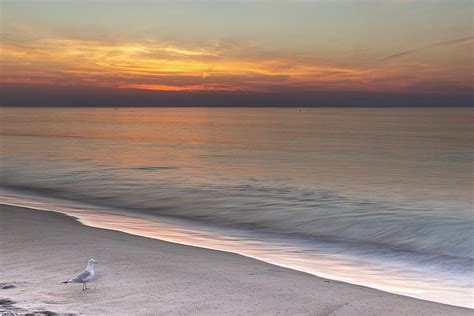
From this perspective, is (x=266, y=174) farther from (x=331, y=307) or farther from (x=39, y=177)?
(x=331, y=307)

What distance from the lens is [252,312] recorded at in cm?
632

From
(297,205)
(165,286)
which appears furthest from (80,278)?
(297,205)

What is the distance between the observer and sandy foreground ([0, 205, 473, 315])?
6340 millimetres

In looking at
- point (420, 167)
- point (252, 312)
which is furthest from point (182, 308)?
point (420, 167)

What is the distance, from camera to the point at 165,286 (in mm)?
7211

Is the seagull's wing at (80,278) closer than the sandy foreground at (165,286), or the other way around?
the sandy foreground at (165,286)

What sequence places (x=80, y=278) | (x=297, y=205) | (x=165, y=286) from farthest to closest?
(x=297, y=205)
(x=165, y=286)
(x=80, y=278)

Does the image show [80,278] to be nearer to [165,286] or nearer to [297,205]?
[165,286]

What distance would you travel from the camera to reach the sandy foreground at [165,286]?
A: 634cm

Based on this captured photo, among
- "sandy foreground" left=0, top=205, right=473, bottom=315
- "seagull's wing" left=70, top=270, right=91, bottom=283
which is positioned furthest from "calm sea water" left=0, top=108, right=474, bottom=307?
"seagull's wing" left=70, top=270, right=91, bottom=283

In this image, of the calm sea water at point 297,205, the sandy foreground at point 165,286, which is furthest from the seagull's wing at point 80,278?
the calm sea water at point 297,205

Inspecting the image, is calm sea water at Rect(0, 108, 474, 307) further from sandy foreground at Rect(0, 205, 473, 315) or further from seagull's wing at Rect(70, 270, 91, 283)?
seagull's wing at Rect(70, 270, 91, 283)

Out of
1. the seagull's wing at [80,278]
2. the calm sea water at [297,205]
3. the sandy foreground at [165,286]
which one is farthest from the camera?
the calm sea water at [297,205]

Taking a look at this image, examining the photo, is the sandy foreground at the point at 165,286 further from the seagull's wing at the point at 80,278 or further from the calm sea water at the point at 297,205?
the calm sea water at the point at 297,205
